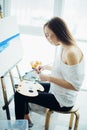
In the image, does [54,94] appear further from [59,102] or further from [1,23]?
[1,23]

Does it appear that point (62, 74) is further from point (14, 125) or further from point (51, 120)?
point (51, 120)

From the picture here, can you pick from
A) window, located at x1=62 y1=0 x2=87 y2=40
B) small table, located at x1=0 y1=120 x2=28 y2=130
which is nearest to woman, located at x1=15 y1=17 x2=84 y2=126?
small table, located at x1=0 y1=120 x2=28 y2=130

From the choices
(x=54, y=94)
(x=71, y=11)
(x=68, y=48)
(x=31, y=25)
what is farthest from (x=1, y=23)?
(x=71, y=11)

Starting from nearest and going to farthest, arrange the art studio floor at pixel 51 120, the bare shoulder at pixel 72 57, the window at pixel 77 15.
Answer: the bare shoulder at pixel 72 57 < the art studio floor at pixel 51 120 < the window at pixel 77 15

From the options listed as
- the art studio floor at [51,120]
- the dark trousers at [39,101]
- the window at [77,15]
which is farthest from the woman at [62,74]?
the window at [77,15]

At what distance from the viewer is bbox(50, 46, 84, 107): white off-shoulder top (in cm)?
160

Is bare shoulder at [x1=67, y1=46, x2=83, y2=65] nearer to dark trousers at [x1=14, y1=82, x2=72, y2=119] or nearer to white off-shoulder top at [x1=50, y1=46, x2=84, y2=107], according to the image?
white off-shoulder top at [x1=50, y1=46, x2=84, y2=107]

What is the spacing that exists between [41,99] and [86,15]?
139 cm

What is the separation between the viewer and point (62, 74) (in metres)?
1.72

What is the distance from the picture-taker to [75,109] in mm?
1789

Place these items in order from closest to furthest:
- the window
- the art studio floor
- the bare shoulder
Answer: the bare shoulder
the art studio floor
the window

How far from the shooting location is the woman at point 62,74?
1606mm

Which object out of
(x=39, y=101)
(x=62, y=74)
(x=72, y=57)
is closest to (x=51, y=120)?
(x=39, y=101)

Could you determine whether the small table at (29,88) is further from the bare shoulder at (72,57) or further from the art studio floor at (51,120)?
the bare shoulder at (72,57)
